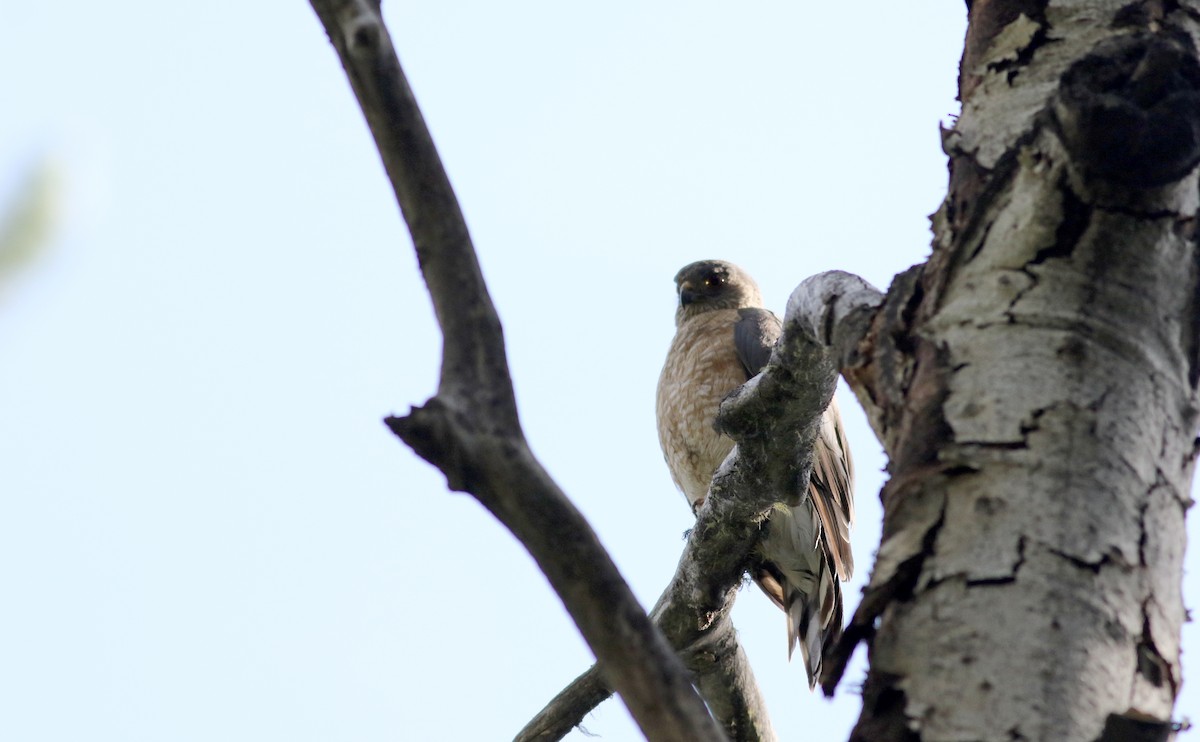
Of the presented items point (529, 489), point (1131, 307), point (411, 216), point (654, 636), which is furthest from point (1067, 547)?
point (411, 216)

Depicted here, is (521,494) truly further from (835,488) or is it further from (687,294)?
(687,294)

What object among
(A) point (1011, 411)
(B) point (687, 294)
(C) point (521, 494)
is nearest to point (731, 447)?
(B) point (687, 294)

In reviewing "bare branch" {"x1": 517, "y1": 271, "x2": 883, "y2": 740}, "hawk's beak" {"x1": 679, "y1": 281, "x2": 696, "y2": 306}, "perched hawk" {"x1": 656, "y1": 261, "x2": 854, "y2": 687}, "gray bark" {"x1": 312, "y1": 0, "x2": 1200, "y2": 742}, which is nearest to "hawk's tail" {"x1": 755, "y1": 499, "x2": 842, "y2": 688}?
"perched hawk" {"x1": 656, "y1": 261, "x2": 854, "y2": 687}

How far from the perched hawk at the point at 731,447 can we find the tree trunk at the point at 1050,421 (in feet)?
9.99

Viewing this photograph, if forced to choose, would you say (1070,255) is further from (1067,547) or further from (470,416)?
(470,416)

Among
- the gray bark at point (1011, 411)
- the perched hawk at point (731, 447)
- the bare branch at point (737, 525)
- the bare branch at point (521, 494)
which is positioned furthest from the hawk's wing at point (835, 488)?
the bare branch at point (521, 494)

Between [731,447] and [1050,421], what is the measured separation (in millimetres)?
4705

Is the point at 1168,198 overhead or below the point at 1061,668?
overhead

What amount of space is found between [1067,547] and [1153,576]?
0.15m

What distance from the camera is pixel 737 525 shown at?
4348mm

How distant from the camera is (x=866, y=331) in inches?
87.2

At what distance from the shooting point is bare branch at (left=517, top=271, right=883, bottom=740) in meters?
3.33

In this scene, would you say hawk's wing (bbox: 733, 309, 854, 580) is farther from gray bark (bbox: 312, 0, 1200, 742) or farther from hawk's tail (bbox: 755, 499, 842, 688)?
gray bark (bbox: 312, 0, 1200, 742)

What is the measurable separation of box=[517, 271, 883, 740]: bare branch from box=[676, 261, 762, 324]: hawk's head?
3.55 meters
